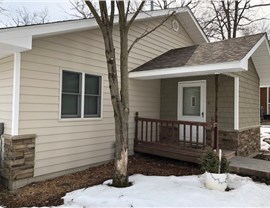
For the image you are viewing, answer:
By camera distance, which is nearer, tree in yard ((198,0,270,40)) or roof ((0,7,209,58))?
roof ((0,7,209,58))

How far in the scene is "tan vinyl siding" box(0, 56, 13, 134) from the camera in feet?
16.9

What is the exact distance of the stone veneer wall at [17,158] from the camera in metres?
4.96

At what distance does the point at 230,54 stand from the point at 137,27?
3.24 m

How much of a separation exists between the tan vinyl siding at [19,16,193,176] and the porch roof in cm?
88

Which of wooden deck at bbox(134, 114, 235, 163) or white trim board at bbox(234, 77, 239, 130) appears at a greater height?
white trim board at bbox(234, 77, 239, 130)

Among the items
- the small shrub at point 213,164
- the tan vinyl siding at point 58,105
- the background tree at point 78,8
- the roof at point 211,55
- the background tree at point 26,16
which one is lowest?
the small shrub at point 213,164

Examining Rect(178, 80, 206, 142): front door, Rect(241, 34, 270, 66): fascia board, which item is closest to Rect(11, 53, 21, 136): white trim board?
Rect(241, 34, 270, 66): fascia board

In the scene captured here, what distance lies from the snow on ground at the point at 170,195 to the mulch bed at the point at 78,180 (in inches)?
15.0

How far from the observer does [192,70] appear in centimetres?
630

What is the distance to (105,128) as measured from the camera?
695cm

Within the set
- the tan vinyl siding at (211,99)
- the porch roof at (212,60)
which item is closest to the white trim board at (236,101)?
the tan vinyl siding at (211,99)

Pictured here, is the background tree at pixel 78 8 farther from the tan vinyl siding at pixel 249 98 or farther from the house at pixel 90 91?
the tan vinyl siding at pixel 249 98

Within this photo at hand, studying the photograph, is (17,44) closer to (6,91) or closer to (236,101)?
(6,91)

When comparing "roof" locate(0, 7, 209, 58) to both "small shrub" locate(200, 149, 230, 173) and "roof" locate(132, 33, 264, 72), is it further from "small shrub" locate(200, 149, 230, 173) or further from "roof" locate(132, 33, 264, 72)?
"small shrub" locate(200, 149, 230, 173)
